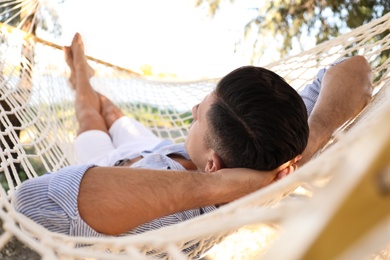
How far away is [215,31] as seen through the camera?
410 cm

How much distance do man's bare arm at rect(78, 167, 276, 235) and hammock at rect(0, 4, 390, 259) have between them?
45 millimetres

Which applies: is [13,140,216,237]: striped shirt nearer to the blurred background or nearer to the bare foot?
the bare foot

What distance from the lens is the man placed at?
809 millimetres

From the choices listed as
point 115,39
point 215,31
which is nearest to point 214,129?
point 115,39

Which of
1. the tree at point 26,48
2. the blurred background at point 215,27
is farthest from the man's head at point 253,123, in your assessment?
the blurred background at point 215,27

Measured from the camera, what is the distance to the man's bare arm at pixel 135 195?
804 mm

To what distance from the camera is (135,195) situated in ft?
2.67

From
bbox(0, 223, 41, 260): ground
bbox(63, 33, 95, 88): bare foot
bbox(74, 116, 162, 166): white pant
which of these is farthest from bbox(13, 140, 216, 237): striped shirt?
bbox(0, 223, 41, 260): ground

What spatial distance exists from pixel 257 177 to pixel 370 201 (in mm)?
666

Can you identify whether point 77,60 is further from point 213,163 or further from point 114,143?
point 213,163

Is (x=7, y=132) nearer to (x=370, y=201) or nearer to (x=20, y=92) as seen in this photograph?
(x=20, y=92)

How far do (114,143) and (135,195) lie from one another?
3.02ft

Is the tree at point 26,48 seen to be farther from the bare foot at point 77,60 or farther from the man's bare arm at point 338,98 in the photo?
the man's bare arm at point 338,98

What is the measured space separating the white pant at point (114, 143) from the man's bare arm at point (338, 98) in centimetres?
47
